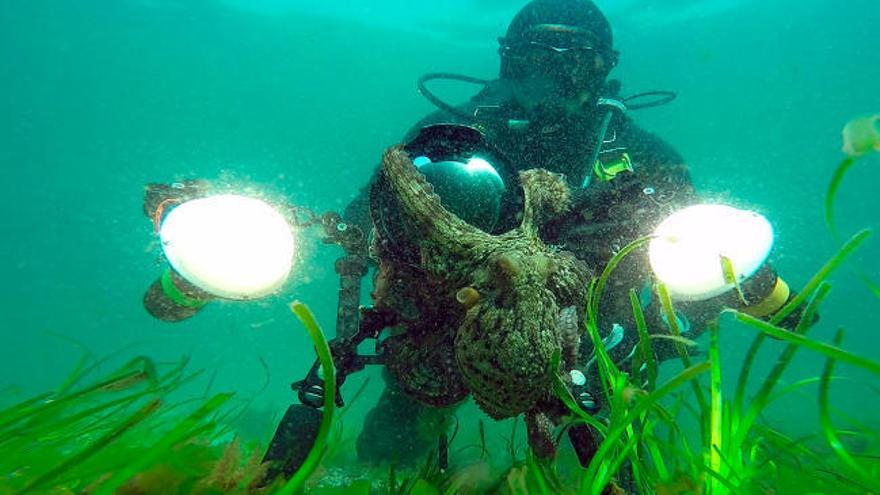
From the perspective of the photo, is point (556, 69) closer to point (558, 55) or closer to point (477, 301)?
point (558, 55)

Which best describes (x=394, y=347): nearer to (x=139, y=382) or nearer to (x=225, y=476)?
(x=225, y=476)

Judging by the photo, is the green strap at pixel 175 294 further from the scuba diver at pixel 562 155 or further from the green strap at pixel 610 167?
the green strap at pixel 610 167

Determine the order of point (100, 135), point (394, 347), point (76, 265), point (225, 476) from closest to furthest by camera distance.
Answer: point (225, 476) < point (394, 347) < point (100, 135) < point (76, 265)

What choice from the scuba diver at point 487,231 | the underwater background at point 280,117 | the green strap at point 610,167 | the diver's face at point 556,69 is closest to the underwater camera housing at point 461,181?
the scuba diver at point 487,231

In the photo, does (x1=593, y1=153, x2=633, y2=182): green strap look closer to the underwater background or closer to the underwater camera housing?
the underwater camera housing

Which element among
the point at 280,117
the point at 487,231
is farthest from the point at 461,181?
the point at 280,117

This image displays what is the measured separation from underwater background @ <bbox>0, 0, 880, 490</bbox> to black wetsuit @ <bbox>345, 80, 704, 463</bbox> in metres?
23.3

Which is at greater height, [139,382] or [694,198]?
[694,198]

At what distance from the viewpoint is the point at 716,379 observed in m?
1.48

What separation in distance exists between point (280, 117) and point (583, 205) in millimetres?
64986

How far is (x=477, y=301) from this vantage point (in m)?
1.83

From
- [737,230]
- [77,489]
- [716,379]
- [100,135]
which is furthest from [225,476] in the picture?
[100,135]

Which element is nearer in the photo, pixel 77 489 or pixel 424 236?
pixel 77 489

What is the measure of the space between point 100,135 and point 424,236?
6893 cm
